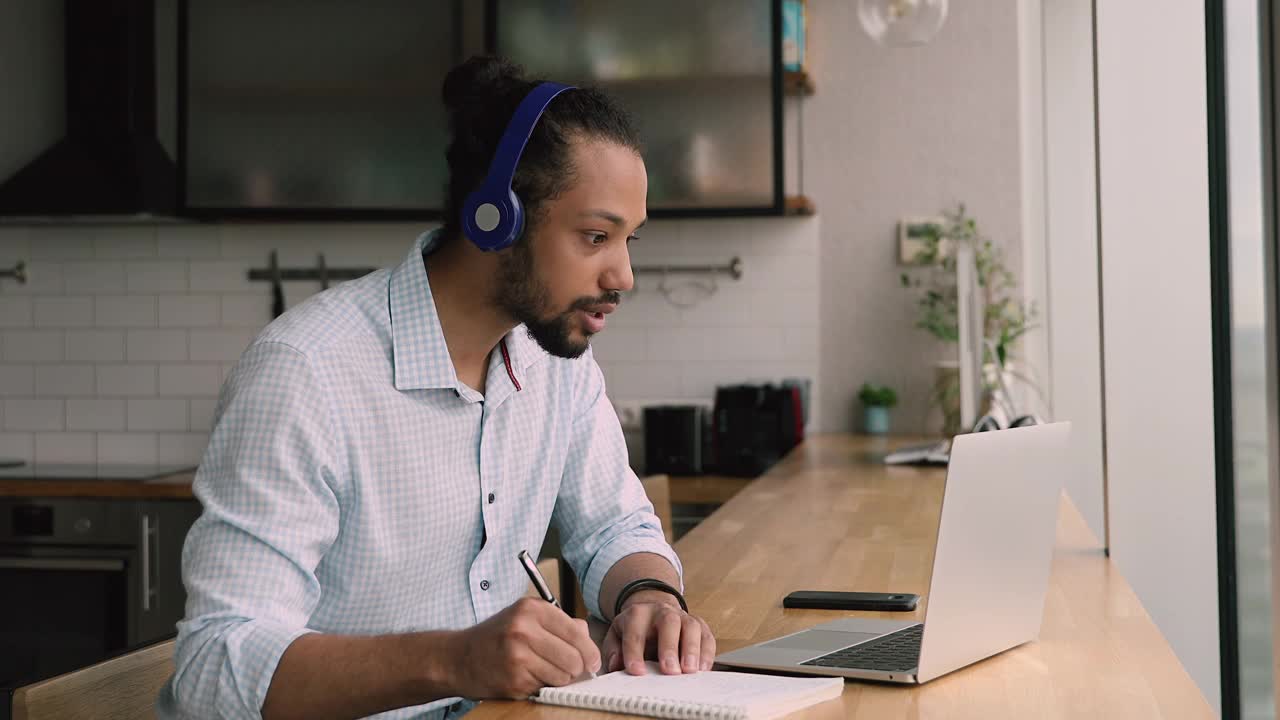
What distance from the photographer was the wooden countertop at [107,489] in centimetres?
342

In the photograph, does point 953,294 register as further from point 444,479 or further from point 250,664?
point 250,664

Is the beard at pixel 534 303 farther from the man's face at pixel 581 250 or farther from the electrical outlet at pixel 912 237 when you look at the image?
the electrical outlet at pixel 912 237

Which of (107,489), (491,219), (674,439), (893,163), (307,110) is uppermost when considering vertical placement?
(307,110)

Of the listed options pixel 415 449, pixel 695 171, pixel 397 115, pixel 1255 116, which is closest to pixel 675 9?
pixel 695 171

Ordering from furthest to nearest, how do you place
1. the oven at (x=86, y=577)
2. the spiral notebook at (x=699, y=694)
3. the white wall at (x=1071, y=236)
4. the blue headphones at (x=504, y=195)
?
the white wall at (x=1071, y=236), the oven at (x=86, y=577), the blue headphones at (x=504, y=195), the spiral notebook at (x=699, y=694)

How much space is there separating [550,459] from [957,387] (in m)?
2.37

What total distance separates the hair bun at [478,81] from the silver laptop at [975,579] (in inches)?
25.5

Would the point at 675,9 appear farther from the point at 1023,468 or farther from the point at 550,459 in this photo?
the point at 1023,468

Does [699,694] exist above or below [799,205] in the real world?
below

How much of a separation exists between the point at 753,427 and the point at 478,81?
2.36 m

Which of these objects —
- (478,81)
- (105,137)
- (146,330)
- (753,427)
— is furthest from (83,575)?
(478,81)

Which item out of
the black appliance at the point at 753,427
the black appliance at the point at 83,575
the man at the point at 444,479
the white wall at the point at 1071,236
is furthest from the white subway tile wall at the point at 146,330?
the man at the point at 444,479

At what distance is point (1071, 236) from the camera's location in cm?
377

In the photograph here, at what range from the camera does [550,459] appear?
60.1 inches
